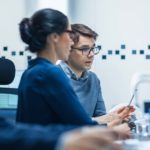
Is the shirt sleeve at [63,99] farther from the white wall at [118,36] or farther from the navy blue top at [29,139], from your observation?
the white wall at [118,36]

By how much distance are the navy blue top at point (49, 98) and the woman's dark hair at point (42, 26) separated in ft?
0.30

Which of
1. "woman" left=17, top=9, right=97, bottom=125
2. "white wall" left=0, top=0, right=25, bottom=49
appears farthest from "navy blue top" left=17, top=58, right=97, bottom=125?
"white wall" left=0, top=0, right=25, bottom=49

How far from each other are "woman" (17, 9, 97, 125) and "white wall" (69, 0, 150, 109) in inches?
52.1

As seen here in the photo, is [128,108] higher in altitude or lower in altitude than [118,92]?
higher

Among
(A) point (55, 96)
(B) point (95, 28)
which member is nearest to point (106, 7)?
(B) point (95, 28)

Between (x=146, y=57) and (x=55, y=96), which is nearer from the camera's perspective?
(x=55, y=96)

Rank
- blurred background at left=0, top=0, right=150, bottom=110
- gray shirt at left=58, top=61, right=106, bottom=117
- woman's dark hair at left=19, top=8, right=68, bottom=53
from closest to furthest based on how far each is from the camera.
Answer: woman's dark hair at left=19, top=8, right=68, bottom=53, gray shirt at left=58, top=61, right=106, bottom=117, blurred background at left=0, top=0, right=150, bottom=110

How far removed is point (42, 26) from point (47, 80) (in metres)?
0.28

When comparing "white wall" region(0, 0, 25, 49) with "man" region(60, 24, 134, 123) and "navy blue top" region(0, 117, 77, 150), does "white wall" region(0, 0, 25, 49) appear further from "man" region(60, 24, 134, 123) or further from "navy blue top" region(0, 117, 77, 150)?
"navy blue top" region(0, 117, 77, 150)

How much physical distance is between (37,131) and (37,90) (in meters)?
0.60

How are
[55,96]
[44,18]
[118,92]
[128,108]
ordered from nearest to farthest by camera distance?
[55,96], [44,18], [128,108], [118,92]

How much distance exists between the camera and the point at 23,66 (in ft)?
11.5

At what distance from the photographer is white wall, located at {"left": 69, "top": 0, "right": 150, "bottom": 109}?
11.1ft

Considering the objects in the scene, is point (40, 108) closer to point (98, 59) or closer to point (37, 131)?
point (37, 131)
